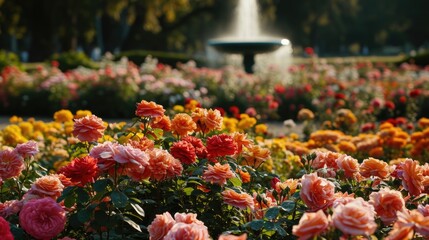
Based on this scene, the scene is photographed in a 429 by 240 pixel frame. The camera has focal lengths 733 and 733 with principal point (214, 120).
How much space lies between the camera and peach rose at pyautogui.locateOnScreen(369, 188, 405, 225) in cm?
259

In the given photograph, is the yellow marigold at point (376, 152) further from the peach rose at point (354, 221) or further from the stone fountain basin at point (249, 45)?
the stone fountain basin at point (249, 45)

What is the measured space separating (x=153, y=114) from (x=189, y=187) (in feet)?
1.55

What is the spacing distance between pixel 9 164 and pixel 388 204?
1.61 meters

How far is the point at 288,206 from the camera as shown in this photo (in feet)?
9.31

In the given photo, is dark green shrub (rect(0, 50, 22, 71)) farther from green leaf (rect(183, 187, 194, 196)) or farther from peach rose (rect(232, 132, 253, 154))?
green leaf (rect(183, 187, 194, 196))

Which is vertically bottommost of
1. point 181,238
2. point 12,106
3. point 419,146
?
point 12,106

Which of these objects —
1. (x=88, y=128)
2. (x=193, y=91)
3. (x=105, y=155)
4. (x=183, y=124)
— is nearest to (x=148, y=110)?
(x=183, y=124)

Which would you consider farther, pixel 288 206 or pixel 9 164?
pixel 9 164

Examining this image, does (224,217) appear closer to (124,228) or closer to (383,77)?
(124,228)

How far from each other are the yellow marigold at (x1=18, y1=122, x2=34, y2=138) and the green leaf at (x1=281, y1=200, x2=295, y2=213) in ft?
11.9

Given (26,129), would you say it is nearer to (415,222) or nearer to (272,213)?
(272,213)

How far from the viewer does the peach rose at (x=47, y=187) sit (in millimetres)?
2854

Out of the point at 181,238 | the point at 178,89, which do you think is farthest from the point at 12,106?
the point at 181,238

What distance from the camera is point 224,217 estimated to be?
10.6 feet
